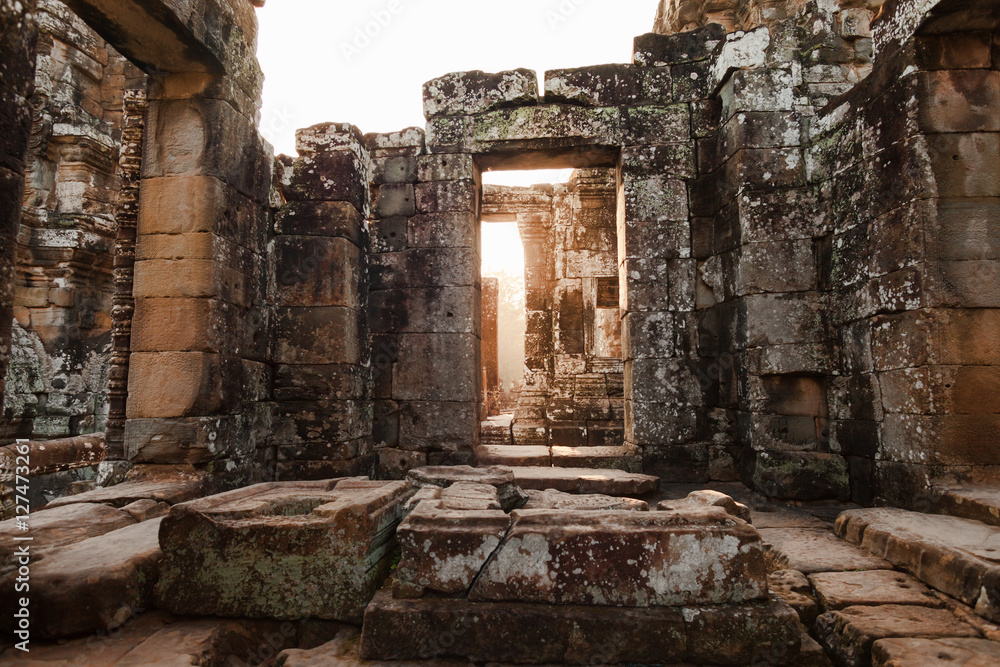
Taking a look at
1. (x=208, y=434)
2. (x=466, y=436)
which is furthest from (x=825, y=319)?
(x=208, y=434)

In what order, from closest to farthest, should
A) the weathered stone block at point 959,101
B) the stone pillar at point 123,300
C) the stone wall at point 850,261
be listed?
the stone wall at point 850,261 < the weathered stone block at point 959,101 < the stone pillar at point 123,300

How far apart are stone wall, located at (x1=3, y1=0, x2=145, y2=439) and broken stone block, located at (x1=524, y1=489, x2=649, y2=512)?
27.0ft

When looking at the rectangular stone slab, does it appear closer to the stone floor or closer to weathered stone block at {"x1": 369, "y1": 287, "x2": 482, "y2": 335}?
the stone floor

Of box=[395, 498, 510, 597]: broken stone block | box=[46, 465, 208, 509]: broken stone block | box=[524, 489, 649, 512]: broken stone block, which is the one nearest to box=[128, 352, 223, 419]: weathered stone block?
box=[46, 465, 208, 509]: broken stone block

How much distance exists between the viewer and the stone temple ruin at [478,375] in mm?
2238

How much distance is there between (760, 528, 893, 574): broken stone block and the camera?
2.93 m

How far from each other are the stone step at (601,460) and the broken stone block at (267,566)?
2.96 meters

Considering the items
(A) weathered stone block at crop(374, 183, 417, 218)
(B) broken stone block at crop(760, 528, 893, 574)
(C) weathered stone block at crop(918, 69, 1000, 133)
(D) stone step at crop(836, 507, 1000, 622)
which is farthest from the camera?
(A) weathered stone block at crop(374, 183, 417, 218)

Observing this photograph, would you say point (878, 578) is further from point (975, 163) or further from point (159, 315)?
point (159, 315)

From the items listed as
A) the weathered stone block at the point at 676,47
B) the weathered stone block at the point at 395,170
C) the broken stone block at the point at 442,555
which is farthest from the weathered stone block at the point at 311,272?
the weathered stone block at the point at 676,47

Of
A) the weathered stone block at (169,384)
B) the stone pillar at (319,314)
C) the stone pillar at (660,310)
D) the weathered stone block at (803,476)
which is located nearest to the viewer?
the weathered stone block at (169,384)

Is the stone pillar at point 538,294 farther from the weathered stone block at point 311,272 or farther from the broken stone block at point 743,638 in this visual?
the broken stone block at point 743,638

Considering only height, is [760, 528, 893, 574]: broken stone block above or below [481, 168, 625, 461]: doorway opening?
below

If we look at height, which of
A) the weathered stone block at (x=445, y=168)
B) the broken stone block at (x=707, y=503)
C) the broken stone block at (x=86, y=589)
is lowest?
the broken stone block at (x=86, y=589)
